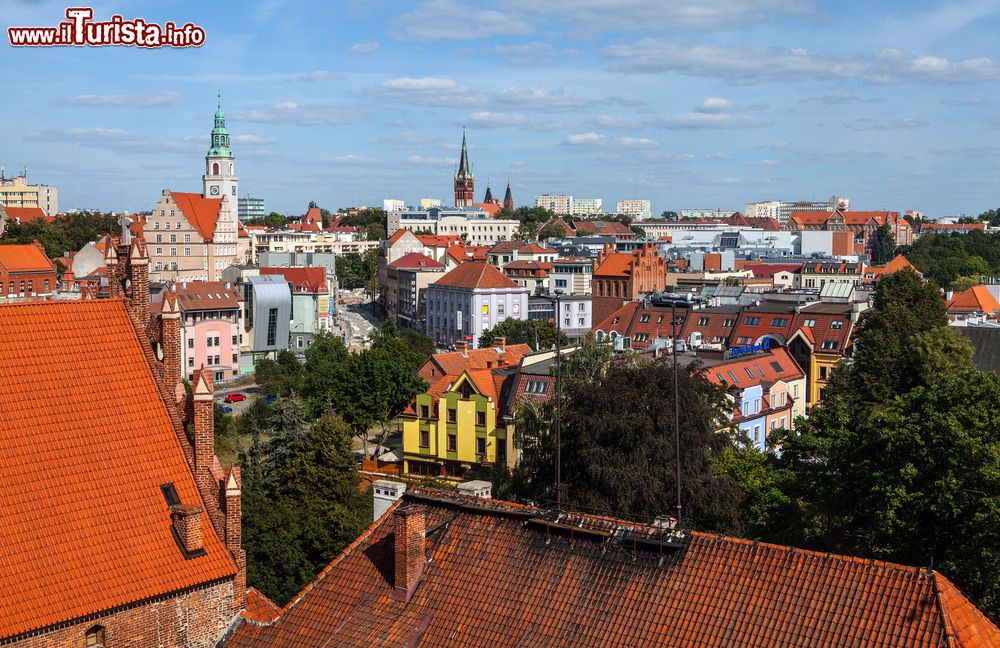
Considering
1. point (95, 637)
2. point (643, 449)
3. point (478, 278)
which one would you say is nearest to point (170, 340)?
point (95, 637)

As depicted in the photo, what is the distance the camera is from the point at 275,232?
191m

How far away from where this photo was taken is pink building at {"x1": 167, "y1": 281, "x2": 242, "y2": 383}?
289 ft

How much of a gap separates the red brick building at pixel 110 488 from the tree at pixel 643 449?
1404 cm

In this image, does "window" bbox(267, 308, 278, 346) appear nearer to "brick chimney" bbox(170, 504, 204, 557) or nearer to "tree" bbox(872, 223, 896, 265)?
"brick chimney" bbox(170, 504, 204, 557)

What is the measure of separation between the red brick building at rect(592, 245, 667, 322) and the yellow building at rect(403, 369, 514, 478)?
59.1m

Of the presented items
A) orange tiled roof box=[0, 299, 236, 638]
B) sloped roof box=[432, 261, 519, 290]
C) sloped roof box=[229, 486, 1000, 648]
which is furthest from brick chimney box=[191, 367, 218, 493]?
sloped roof box=[432, 261, 519, 290]

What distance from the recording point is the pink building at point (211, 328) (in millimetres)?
88062

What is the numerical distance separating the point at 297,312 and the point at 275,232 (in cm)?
9174

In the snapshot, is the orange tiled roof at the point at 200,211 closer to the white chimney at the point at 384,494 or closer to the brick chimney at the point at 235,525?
the white chimney at the point at 384,494

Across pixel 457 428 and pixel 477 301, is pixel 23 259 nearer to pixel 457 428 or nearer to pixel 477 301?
pixel 477 301

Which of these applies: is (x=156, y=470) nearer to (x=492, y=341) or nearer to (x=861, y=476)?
(x=861, y=476)

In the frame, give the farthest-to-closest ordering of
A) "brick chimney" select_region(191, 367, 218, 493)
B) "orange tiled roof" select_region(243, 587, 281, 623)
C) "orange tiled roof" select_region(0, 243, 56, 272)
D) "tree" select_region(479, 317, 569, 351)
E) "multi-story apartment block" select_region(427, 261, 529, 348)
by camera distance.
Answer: "multi-story apartment block" select_region(427, 261, 529, 348) < "orange tiled roof" select_region(0, 243, 56, 272) < "tree" select_region(479, 317, 569, 351) < "orange tiled roof" select_region(243, 587, 281, 623) < "brick chimney" select_region(191, 367, 218, 493)

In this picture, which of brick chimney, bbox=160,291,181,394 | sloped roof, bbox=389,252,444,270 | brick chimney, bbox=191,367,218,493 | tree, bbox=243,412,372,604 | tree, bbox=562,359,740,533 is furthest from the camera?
sloped roof, bbox=389,252,444,270

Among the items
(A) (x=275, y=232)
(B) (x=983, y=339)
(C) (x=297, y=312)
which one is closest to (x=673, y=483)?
(B) (x=983, y=339)
